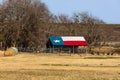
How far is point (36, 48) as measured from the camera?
93.4 m

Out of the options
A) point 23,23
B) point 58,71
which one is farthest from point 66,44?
point 58,71

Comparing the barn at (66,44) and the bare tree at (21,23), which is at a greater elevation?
the bare tree at (21,23)

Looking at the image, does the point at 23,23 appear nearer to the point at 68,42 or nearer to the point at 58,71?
the point at 68,42

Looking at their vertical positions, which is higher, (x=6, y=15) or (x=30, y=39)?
(x=6, y=15)

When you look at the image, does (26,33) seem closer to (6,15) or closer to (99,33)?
(6,15)

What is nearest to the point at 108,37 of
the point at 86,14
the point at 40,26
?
the point at 86,14

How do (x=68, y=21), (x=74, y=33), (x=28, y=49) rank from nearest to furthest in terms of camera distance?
(x=28, y=49) → (x=74, y=33) → (x=68, y=21)

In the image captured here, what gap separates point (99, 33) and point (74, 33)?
11.9 metres

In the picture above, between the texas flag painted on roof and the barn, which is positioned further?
the texas flag painted on roof

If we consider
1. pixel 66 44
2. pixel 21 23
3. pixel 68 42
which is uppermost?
pixel 21 23

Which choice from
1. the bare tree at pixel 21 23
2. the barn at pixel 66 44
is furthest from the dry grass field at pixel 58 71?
the bare tree at pixel 21 23

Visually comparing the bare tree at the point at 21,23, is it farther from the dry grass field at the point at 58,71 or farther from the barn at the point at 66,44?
the dry grass field at the point at 58,71

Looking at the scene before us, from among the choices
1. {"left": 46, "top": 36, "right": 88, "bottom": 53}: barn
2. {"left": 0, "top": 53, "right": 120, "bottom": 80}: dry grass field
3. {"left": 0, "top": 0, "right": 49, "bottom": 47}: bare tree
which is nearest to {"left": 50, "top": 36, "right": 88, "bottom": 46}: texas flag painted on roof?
{"left": 46, "top": 36, "right": 88, "bottom": 53}: barn

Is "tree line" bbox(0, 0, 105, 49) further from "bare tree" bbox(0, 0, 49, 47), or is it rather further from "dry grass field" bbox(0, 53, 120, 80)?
"dry grass field" bbox(0, 53, 120, 80)
